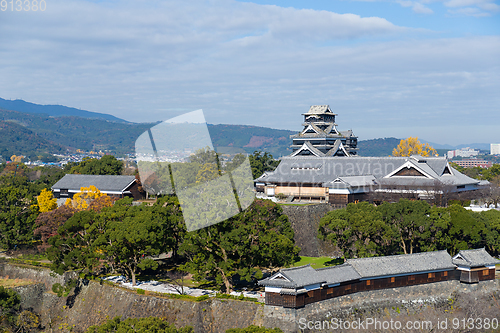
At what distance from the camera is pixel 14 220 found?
4256 cm

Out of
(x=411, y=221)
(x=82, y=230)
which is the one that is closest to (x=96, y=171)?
(x=82, y=230)

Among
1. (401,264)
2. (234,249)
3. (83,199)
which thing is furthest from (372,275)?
(83,199)

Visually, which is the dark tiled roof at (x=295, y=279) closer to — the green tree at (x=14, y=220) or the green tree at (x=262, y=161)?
the green tree at (x=14, y=220)

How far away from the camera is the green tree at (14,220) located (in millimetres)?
42188

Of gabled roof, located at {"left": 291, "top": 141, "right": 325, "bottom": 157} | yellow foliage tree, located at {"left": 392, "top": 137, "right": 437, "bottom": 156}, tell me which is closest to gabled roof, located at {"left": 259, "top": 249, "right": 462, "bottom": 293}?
gabled roof, located at {"left": 291, "top": 141, "right": 325, "bottom": 157}

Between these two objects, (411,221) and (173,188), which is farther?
(173,188)

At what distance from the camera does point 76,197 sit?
152ft

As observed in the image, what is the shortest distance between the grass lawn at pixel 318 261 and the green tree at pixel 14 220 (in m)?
24.5

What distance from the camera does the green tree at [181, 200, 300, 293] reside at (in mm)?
29500

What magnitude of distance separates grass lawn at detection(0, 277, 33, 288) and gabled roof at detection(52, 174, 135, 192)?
1655 cm

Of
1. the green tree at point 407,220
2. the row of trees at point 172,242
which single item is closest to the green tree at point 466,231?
the green tree at point 407,220

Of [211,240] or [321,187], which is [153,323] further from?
[321,187]

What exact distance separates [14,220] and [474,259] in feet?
127

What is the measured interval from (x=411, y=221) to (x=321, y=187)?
13439mm
